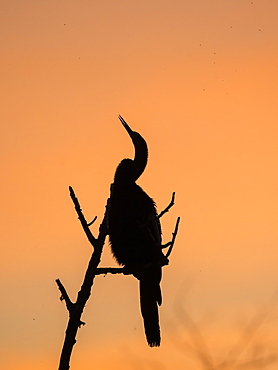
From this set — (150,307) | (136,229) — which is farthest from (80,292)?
(136,229)

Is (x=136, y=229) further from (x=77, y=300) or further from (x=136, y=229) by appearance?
(x=77, y=300)

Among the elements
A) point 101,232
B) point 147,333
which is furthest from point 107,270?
point 147,333

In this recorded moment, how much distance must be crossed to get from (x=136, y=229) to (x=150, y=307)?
2.39ft

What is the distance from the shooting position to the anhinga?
23.7 ft

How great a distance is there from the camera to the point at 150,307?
23.5 ft

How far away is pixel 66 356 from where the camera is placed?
520cm

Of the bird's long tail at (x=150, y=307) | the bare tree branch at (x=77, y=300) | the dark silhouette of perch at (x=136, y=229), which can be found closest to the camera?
the bare tree branch at (x=77, y=300)

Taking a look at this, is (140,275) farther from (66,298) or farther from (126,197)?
(66,298)

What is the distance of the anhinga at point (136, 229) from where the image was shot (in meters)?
7.22

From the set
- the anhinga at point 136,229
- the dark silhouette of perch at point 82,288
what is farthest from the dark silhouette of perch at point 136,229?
the dark silhouette of perch at point 82,288

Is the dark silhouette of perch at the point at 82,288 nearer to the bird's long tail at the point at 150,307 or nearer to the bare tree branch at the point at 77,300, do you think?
the bare tree branch at the point at 77,300

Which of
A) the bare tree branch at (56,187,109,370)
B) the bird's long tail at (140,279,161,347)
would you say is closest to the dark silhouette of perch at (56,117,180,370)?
the bare tree branch at (56,187,109,370)

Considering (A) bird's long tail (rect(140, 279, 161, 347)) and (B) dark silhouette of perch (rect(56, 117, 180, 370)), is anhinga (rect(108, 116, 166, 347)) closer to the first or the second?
(A) bird's long tail (rect(140, 279, 161, 347))

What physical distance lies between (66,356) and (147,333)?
6.34ft
